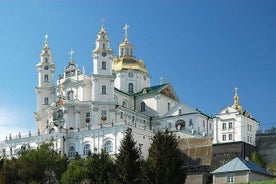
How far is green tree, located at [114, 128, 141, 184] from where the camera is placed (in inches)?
2655

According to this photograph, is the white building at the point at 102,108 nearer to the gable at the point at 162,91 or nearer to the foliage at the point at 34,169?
the gable at the point at 162,91

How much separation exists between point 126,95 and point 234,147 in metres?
27.9

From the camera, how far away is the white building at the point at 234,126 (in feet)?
304

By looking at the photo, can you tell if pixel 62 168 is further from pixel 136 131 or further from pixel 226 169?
pixel 226 169

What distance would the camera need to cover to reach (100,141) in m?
96.2

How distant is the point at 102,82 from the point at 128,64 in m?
13.1

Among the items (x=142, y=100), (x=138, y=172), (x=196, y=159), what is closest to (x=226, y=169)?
(x=138, y=172)

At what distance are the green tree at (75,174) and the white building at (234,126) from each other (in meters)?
20.2

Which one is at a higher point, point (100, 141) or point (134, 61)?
point (134, 61)

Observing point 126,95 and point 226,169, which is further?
point 126,95

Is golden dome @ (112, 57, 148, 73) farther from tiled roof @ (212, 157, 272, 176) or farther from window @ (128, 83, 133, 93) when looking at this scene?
tiled roof @ (212, 157, 272, 176)

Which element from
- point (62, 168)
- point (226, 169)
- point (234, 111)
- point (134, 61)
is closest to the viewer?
point (226, 169)

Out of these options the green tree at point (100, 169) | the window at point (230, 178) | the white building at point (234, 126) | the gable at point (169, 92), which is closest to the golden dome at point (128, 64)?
the gable at point (169, 92)

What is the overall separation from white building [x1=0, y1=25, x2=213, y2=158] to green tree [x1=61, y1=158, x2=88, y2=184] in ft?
47.6
